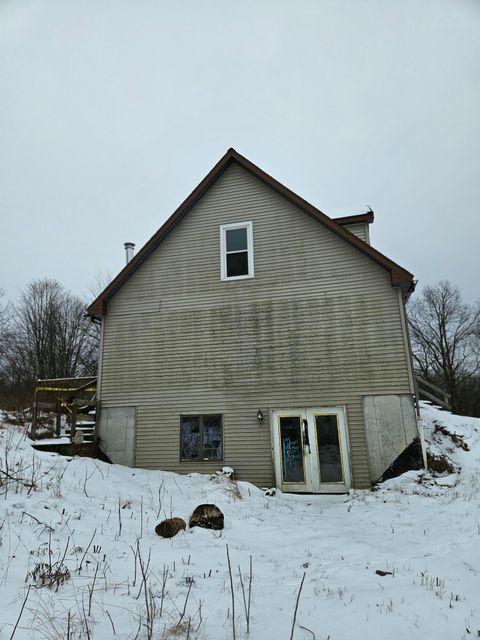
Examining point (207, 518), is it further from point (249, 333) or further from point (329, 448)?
point (249, 333)

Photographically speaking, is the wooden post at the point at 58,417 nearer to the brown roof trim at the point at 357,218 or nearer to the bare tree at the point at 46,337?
the brown roof trim at the point at 357,218

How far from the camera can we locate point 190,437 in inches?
505

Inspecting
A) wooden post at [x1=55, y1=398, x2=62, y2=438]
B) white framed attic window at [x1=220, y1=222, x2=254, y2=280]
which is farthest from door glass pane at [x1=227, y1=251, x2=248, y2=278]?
wooden post at [x1=55, y1=398, x2=62, y2=438]

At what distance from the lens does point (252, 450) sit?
40.0 ft

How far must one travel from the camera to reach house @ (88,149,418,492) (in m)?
11.6

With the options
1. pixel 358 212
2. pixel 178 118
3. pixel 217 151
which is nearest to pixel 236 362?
pixel 358 212

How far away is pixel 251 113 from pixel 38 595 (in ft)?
483

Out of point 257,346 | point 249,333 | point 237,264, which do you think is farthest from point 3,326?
point 257,346

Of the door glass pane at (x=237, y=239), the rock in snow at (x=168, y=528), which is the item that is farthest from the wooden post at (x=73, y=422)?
the rock in snow at (x=168, y=528)

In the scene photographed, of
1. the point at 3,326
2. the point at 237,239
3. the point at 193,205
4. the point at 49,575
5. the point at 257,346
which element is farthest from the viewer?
the point at 3,326

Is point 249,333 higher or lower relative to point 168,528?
higher

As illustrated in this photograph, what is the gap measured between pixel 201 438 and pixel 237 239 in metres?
6.32

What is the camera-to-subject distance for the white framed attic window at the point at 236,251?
13609 millimetres

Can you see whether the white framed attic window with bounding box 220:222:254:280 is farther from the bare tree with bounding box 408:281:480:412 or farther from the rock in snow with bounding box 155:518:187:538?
the bare tree with bounding box 408:281:480:412
